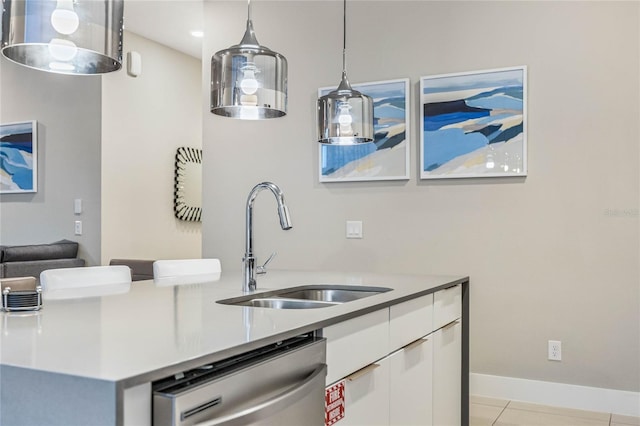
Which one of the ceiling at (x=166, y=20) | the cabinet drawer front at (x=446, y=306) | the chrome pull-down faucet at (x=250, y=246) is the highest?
the ceiling at (x=166, y=20)

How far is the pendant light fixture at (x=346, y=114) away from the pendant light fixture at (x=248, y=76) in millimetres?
582

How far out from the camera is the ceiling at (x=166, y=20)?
15.4 feet

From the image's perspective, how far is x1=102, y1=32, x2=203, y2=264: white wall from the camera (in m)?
5.25

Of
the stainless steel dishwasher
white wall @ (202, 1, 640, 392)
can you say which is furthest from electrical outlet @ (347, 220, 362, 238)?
the stainless steel dishwasher

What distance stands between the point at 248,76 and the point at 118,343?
1.27 metres

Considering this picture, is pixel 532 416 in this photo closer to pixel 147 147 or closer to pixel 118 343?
pixel 118 343

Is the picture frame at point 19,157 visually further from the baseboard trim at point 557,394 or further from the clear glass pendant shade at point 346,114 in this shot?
the baseboard trim at point 557,394

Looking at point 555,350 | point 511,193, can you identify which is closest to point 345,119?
point 511,193

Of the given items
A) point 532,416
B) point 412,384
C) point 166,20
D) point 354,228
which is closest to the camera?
point 412,384

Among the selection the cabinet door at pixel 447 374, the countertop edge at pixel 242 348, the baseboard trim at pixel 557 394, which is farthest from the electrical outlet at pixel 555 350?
the countertop edge at pixel 242 348

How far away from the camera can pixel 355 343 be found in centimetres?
184

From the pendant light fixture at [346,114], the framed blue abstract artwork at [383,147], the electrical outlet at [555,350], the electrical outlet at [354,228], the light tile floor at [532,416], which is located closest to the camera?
the pendant light fixture at [346,114]

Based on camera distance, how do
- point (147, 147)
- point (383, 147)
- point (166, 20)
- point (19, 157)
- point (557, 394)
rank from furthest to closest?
point (19, 157) → point (147, 147) → point (166, 20) → point (383, 147) → point (557, 394)

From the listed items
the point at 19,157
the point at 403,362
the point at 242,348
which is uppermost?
the point at 19,157
